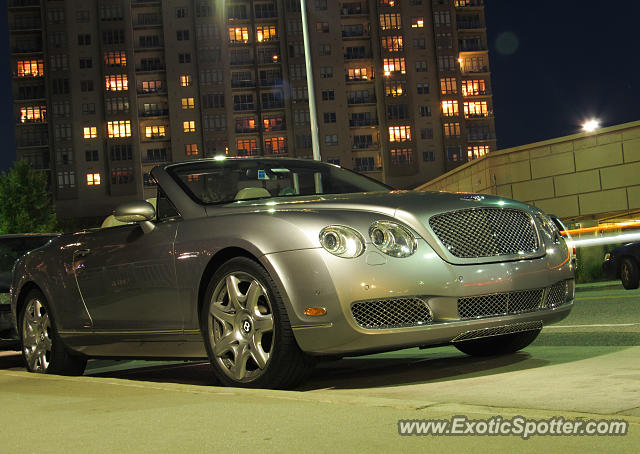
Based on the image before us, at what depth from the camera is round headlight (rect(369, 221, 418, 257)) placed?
5.49 metres

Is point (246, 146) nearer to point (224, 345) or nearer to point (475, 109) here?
point (475, 109)

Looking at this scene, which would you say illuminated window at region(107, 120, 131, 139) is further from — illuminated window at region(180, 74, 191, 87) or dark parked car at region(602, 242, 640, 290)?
dark parked car at region(602, 242, 640, 290)

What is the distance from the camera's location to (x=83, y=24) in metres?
112

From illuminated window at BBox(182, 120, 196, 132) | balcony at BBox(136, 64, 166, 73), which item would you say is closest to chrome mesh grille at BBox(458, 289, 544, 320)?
illuminated window at BBox(182, 120, 196, 132)

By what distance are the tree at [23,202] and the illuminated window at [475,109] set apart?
50700mm

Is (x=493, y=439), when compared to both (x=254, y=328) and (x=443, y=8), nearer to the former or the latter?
(x=254, y=328)

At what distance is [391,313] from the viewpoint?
5508mm

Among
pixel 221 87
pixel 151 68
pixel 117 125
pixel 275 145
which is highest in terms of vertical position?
pixel 151 68

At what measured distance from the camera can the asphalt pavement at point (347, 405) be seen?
3.71 meters

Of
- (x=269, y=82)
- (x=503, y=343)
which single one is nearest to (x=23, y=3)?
(x=269, y=82)

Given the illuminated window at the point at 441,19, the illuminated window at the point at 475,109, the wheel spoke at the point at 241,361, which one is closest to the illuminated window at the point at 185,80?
the illuminated window at the point at 441,19

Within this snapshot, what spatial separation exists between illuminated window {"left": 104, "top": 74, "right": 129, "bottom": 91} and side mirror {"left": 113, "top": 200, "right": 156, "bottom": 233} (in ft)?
352

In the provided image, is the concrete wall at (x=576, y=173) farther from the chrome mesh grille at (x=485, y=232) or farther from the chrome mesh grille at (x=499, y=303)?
the chrome mesh grille at (x=499, y=303)

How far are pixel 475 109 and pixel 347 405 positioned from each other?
114491 mm
